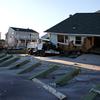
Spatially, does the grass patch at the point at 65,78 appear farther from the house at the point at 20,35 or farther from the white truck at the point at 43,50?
the house at the point at 20,35

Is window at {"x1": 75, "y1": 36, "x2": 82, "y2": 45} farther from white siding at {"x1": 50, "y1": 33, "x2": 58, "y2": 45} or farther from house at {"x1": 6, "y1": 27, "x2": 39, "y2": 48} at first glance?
house at {"x1": 6, "y1": 27, "x2": 39, "y2": 48}

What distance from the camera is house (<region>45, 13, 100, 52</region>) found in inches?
1187

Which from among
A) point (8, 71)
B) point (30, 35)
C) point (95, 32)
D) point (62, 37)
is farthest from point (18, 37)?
point (8, 71)

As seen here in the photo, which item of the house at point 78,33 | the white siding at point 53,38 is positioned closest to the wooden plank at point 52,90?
the house at point 78,33

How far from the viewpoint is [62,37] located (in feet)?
110

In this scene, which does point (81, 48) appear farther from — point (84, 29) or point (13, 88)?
point (13, 88)

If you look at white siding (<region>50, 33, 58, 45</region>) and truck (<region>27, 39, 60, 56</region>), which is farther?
white siding (<region>50, 33, 58, 45</region>)

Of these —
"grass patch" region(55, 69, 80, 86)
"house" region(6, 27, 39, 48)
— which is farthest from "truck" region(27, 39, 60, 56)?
"house" region(6, 27, 39, 48)

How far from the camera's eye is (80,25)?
3278 cm

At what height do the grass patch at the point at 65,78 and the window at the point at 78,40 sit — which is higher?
the window at the point at 78,40

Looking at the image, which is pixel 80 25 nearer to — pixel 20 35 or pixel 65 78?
pixel 65 78

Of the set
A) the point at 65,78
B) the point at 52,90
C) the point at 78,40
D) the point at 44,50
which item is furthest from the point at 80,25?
the point at 52,90

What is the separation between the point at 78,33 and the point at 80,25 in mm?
2387

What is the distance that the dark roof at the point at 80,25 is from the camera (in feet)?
100
